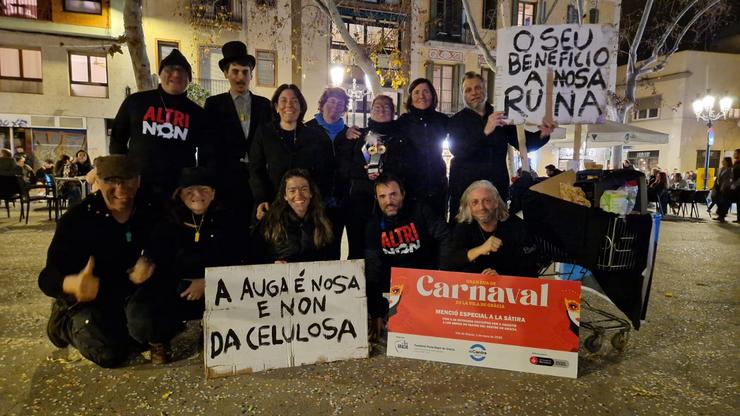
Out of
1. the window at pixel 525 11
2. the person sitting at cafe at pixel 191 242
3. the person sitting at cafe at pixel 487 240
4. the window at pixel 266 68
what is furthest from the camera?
the window at pixel 525 11

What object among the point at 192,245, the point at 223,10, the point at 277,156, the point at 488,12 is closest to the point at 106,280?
the point at 192,245

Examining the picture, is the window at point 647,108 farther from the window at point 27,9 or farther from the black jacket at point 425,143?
the window at point 27,9

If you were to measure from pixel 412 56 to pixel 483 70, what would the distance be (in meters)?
3.97

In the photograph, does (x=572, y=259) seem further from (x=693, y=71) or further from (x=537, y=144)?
(x=693, y=71)

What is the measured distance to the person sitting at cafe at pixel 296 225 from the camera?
3.36 metres

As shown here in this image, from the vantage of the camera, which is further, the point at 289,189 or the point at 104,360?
the point at 289,189

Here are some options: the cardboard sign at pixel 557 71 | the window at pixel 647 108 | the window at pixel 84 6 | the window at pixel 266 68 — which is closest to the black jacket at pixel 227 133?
the cardboard sign at pixel 557 71

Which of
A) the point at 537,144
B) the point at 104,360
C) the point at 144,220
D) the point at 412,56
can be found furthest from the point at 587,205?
the point at 412,56

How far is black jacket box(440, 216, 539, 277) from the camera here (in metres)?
3.28

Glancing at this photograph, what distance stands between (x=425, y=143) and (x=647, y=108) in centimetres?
3013

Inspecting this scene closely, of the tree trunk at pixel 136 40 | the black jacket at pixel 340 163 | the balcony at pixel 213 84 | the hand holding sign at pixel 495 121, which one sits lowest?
the black jacket at pixel 340 163

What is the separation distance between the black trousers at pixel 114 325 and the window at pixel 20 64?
20391 mm

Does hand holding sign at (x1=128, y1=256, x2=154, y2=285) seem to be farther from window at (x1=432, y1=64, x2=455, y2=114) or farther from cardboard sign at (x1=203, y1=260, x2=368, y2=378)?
window at (x1=432, y1=64, x2=455, y2=114)

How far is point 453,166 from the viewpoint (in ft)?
13.2
